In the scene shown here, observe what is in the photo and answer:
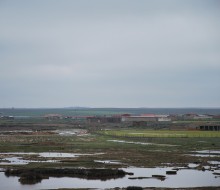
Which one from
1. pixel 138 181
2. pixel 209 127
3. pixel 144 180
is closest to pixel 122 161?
pixel 144 180

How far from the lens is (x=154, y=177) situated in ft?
134

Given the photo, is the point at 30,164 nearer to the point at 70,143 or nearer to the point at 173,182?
the point at 173,182

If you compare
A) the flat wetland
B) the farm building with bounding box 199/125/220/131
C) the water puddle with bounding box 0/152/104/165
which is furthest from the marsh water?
the farm building with bounding box 199/125/220/131

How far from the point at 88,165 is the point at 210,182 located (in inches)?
513

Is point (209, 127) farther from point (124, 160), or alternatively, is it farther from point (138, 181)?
point (138, 181)

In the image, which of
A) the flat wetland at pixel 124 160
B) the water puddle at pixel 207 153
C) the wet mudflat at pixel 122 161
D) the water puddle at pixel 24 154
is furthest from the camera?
the water puddle at pixel 207 153

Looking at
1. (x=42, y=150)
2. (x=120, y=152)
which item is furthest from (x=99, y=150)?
(x=42, y=150)

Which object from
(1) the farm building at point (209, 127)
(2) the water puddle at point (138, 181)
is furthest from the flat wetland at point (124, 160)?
(1) the farm building at point (209, 127)

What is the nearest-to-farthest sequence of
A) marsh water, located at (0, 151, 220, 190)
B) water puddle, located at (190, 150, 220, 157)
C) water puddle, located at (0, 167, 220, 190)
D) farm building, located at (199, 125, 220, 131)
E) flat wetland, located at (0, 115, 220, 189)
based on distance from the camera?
water puddle, located at (0, 167, 220, 190) < marsh water, located at (0, 151, 220, 190) < flat wetland, located at (0, 115, 220, 189) < water puddle, located at (190, 150, 220, 157) < farm building, located at (199, 125, 220, 131)

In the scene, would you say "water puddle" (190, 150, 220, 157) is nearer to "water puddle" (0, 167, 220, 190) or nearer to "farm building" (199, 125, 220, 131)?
"water puddle" (0, 167, 220, 190)

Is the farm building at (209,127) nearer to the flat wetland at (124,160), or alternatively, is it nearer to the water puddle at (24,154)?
the flat wetland at (124,160)

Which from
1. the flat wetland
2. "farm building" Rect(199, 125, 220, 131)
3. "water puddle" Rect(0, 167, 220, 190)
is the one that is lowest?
"water puddle" Rect(0, 167, 220, 190)

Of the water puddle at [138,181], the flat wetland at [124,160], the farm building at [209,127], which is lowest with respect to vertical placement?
the water puddle at [138,181]

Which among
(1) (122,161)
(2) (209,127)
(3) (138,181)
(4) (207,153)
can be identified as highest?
(2) (209,127)
